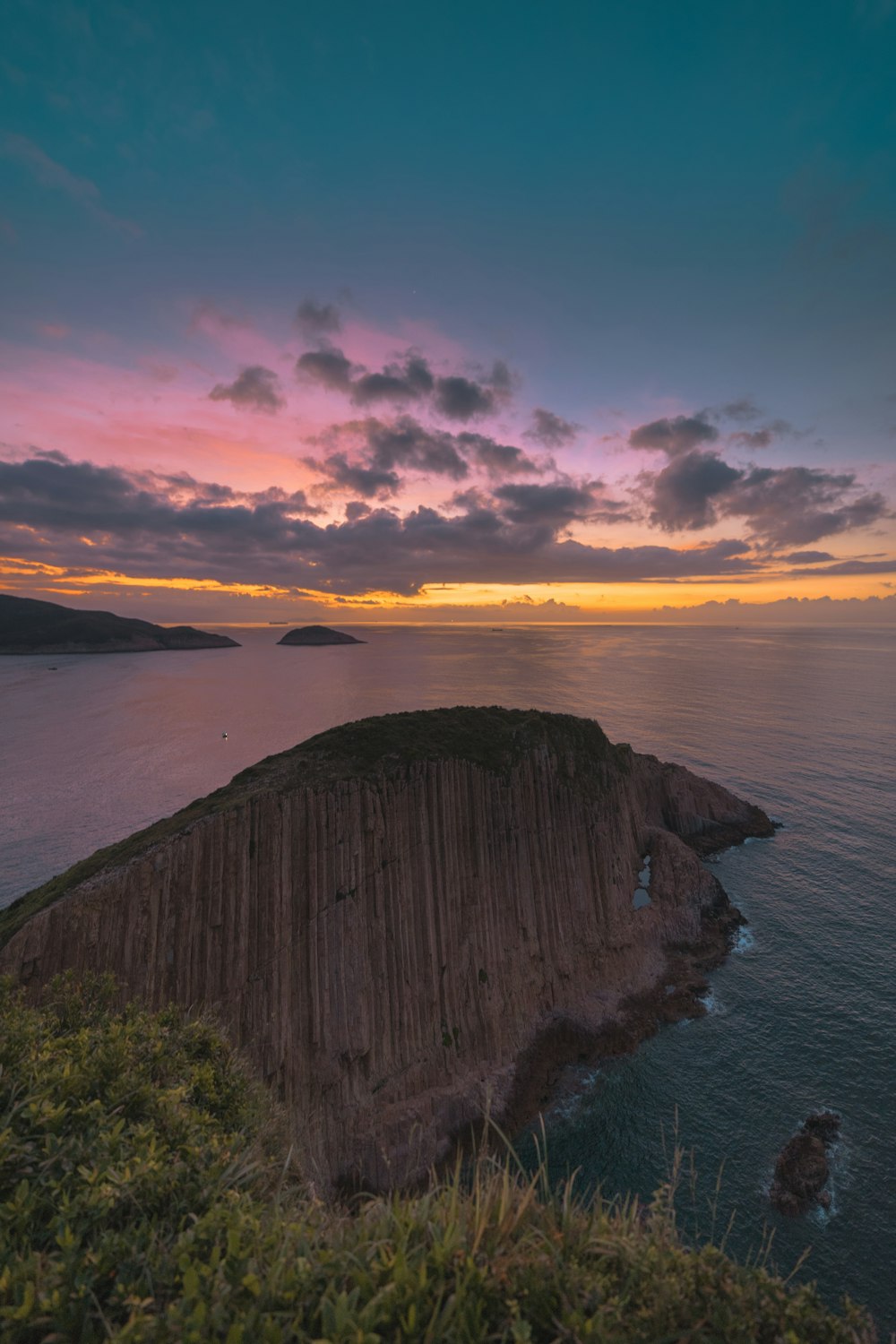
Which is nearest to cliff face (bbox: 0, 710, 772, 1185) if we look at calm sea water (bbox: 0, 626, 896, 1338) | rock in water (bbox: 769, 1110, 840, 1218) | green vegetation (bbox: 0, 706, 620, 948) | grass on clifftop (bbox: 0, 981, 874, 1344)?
green vegetation (bbox: 0, 706, 620, 948)

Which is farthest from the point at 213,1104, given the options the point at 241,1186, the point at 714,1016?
the point at 714,1016

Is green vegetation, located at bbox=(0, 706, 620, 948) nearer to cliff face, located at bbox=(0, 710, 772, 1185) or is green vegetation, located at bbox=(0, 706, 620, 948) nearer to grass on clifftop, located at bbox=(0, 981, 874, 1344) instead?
cliff face, located at bbox=(0, 710, 772, 1185)

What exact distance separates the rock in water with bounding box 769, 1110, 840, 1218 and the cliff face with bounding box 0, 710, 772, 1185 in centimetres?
1049

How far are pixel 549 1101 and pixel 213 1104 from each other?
26.6m

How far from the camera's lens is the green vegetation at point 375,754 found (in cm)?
2777

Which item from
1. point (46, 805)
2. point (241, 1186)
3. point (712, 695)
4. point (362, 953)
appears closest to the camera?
point (241, 1186)

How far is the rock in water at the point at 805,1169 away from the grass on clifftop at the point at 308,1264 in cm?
2682

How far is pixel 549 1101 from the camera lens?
28891mm

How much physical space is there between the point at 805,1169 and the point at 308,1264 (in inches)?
1227

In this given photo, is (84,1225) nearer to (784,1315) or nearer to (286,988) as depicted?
(784,1315)

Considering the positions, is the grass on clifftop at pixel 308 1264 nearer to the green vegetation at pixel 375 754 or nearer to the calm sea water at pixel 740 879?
the calm sea water at pixel 740 879

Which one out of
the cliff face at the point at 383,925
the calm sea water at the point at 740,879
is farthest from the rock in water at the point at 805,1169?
the cliff face at the point at 383,925

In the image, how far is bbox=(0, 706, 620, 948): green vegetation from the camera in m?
27.8

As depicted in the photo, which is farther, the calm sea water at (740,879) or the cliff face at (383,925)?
the cliff face at (383,925)
